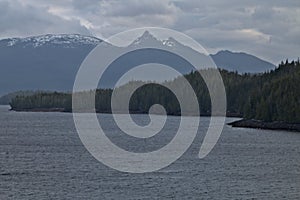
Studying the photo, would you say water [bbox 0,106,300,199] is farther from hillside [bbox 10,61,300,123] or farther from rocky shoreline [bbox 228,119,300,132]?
hillside [bbox 10,61,300,123]

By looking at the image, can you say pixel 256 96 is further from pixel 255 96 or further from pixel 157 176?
pixel 157 176

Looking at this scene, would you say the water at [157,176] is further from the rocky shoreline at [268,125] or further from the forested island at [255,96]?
the forested island at [255,96]

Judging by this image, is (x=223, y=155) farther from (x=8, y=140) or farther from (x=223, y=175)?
(x=8, y=140)

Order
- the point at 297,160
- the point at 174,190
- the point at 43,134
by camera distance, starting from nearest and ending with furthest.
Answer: the point at 174,190, the point at 297,160, the point at 43,134

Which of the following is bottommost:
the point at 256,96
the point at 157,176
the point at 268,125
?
the point at 157,176

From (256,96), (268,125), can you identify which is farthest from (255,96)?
(268,125)

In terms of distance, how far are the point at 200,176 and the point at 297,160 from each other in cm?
1617

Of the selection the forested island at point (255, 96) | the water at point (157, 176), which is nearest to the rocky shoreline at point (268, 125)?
the forested island at point (255, 96)

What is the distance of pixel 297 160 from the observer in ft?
198

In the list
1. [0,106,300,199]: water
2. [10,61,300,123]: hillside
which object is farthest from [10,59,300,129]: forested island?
[0,106,300,199]: water

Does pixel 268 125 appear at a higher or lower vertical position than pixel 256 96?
lower

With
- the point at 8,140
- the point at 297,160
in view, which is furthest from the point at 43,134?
the point at 297,160

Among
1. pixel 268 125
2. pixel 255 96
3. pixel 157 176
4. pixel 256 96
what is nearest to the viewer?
pixel 157 176

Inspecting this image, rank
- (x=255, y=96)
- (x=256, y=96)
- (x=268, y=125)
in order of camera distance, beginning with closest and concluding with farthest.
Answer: (x=268, y=125) → (x=256, y=96) → (x=255, y=96)
